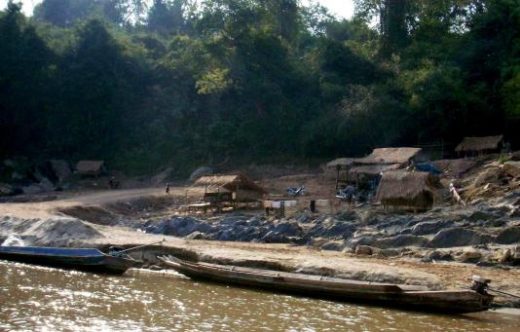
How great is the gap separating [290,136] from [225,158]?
→ 16.6ft

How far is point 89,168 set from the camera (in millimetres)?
41375

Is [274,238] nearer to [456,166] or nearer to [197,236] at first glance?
[197,236]

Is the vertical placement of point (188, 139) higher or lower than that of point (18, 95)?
lower

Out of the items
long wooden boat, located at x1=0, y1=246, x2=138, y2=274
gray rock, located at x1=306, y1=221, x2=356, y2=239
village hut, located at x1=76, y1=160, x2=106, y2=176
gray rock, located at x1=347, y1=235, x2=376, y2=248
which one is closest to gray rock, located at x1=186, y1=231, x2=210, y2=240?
gray rock, located at x1=306, y1=221, x2=356, y2=239

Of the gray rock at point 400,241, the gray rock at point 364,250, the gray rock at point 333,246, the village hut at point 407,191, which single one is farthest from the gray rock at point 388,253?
the village hut at point 407,191

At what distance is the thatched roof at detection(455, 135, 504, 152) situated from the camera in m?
32.8

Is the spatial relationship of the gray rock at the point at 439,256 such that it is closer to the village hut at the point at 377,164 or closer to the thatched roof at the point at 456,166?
the village hut at the point at 377,164

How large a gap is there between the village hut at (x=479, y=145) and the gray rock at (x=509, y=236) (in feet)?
52.5

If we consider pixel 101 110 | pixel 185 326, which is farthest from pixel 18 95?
pixel 185 326

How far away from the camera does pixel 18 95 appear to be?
145ft

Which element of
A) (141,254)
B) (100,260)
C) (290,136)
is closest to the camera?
(100,260)

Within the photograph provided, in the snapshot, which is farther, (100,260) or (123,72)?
(123,72)

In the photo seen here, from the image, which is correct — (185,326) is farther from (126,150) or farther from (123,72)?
(123,72)

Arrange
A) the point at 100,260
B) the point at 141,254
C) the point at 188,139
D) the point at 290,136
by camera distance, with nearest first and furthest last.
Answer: the point at 100,260 < the point at 141,254 < the point at 290,136 < the point at 188,139
